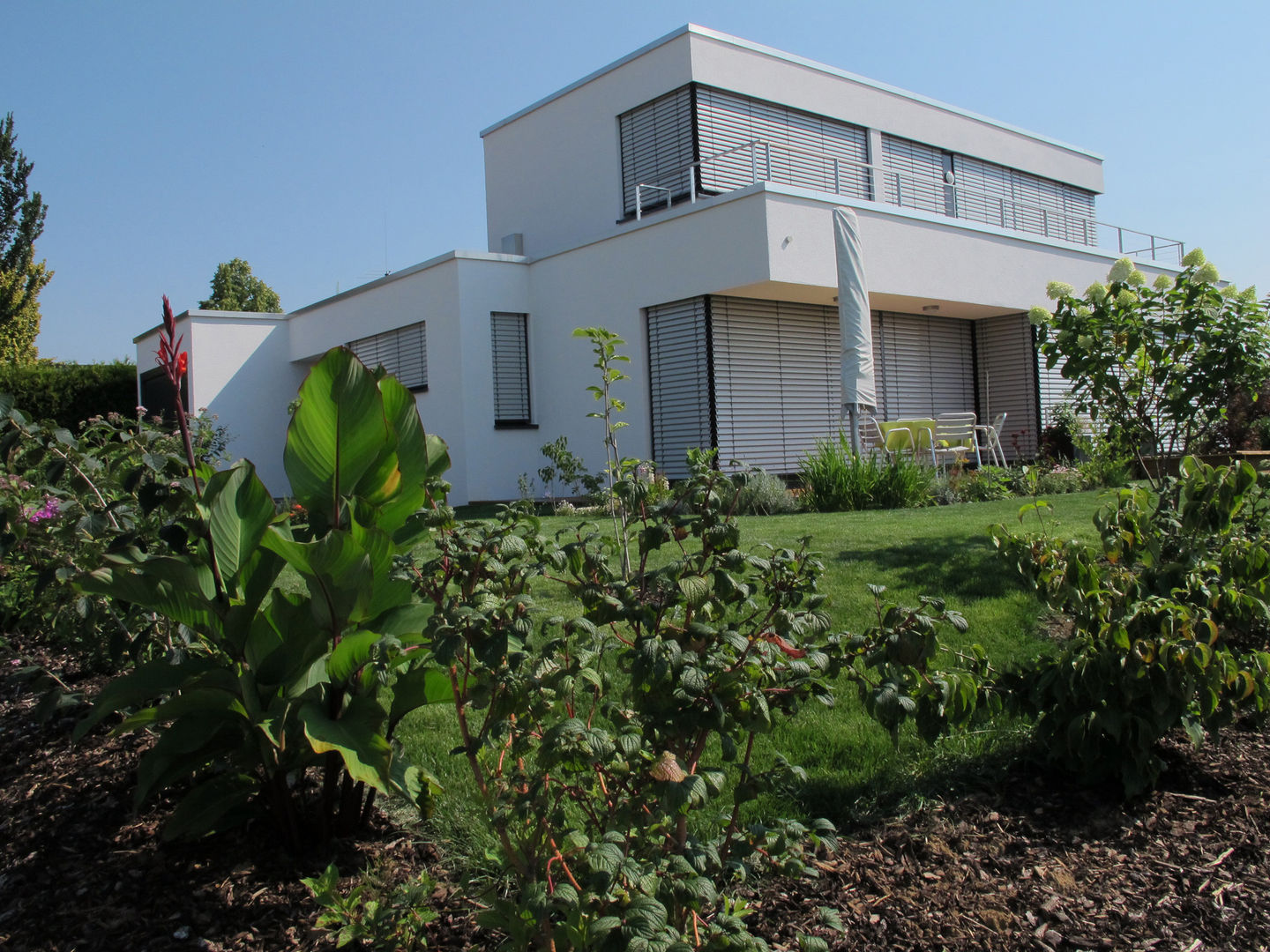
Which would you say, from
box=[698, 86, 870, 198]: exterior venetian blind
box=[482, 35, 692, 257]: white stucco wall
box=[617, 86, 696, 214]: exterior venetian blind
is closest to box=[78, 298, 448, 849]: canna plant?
box=[482, 35, 692, 257]: white stucco wall

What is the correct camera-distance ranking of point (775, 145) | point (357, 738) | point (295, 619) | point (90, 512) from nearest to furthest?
point (357, 738), point (295, 619), point (90, 512), point (775, 145)

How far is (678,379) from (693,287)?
1427 millimetres

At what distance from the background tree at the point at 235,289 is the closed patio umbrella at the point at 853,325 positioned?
133 ft

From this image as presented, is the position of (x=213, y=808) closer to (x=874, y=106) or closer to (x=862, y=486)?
(x=862, y=486)

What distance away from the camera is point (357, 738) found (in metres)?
2.38

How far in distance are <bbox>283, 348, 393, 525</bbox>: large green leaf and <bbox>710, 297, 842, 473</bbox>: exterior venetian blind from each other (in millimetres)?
10880

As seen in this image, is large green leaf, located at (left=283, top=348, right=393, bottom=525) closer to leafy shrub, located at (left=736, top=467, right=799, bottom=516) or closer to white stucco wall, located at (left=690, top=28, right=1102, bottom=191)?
leafy shrub, located at (left=736, top=467, right=799, bottom=516)

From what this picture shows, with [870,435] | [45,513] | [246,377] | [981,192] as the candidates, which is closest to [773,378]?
[870,435]

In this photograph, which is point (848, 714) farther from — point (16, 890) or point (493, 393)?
point (493, 393)

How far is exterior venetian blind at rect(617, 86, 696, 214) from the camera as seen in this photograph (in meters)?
15.7

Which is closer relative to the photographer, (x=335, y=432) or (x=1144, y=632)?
(x=335, y=432)

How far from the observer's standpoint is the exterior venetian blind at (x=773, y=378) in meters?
13.8

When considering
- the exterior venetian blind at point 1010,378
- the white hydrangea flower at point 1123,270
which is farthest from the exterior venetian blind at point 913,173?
the white hydrangea flower at point 1123,270

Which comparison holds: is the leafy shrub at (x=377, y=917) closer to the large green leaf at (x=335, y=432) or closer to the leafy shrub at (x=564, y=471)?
the large green leaf at (x=335, y=432)
